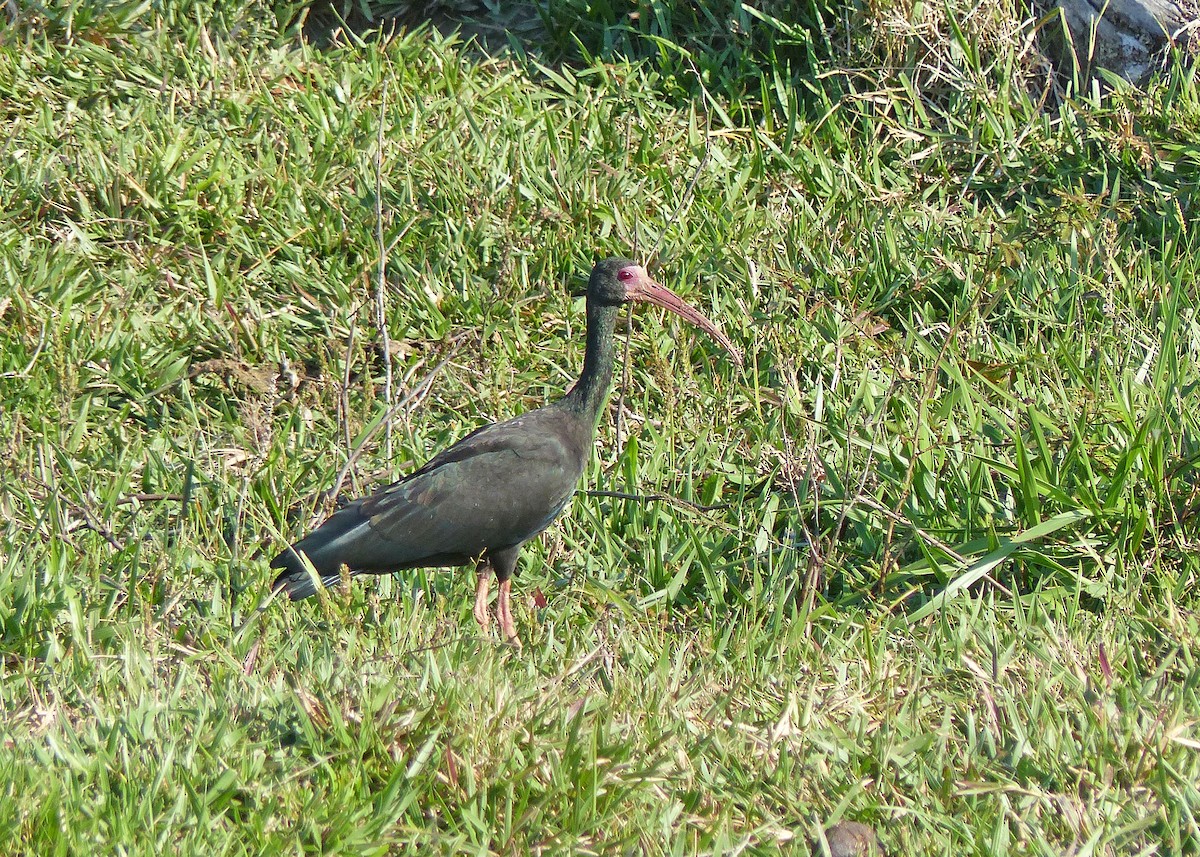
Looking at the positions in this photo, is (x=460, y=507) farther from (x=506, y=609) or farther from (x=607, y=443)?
(x=607, y=443)

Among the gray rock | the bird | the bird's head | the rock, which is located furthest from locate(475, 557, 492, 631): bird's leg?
the rock

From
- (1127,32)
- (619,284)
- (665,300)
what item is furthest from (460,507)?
(1127,32)

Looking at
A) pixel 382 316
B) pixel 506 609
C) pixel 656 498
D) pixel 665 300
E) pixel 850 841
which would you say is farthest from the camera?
pixel 382 316

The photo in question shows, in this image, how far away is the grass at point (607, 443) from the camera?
298 centimetres

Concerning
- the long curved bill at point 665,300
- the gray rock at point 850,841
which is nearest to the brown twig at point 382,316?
the long curved bill at point 665,300

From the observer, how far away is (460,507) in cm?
454

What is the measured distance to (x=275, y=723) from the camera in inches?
122

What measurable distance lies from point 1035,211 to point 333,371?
3229 millimetres

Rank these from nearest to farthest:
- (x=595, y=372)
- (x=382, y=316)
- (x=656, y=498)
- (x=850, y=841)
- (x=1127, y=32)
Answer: (x=850, y=841) → (x=656, y=498) → (x=595, y=372) → (x=382, y=316) → (x=1127, y=32)

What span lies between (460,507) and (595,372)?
2.53ft

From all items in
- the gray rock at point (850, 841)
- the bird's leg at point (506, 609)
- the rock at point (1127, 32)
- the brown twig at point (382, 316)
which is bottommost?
the bird's leg at point (506, 609)

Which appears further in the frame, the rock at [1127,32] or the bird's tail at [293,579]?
the rock at [1127,32]

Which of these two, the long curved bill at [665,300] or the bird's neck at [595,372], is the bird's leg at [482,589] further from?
the long curved bill at [665,300]

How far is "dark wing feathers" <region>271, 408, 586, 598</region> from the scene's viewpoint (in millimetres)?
4344
